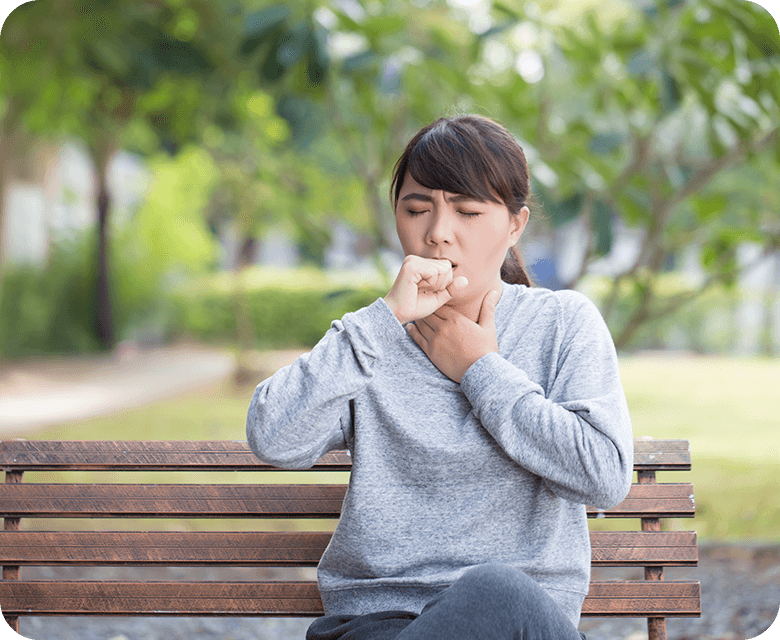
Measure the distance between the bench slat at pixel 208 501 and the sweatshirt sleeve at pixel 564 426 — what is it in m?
0.63

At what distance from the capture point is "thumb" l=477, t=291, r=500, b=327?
1.51m

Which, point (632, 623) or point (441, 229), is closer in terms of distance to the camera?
point (441, 229)

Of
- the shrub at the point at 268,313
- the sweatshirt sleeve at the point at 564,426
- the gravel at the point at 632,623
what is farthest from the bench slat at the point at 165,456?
the shrub at the point at 268,313

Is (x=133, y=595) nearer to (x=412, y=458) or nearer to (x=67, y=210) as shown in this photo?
(x=412, y=458)

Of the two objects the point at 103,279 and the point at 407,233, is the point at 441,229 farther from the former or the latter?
the point at 103,279

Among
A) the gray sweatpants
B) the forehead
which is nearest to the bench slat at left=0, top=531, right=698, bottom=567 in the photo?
the gray sweatpants

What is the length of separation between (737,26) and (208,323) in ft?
39.1

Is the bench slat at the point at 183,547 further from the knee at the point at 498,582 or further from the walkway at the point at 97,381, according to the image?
the walkway at the point at 97,381

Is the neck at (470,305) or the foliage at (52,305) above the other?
the neck at (470,305)

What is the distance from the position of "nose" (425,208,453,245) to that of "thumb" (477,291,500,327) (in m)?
0.16

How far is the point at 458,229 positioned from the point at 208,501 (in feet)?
3.40

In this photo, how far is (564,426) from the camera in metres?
1.35

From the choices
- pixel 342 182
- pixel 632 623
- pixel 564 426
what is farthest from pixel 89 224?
pixel 564 426

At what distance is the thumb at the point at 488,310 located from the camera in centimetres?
151
